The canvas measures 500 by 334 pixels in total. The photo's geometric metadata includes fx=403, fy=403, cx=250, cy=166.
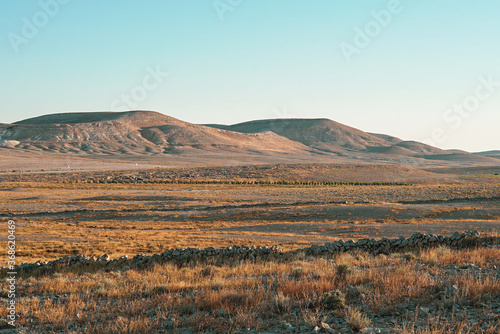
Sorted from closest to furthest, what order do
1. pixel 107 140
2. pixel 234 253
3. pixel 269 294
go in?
1. pixel 269 294
2. pixel 234 253
3. pixel 107 140

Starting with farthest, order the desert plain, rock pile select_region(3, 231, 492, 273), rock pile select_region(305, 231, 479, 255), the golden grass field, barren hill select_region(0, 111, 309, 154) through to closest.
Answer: barren hill select_region(0, 111, 309, 154) → rock pile select_region(305, 231, 479, 255) → rock pile select_region(3, 231, 492, 273) → the desert plain → the golden grass field

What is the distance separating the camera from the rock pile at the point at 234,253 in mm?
13008

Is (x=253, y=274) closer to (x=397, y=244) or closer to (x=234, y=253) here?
(x=234, y=253)

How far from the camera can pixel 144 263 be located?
13289 millimetres

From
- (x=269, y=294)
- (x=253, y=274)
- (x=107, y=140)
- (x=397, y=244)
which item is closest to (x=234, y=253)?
(x=253, y=274)

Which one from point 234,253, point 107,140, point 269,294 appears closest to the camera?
point 269,294

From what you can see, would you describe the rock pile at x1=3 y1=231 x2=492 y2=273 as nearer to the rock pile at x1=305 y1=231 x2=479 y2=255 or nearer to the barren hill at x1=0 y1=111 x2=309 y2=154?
the rock pile at x1=305 y1=231 x2=479 y2=255

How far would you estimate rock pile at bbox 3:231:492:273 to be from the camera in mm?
13008

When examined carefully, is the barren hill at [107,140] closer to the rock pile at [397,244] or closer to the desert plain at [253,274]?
the desert plain at [253,274]

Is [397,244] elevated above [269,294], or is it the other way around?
[269,294]

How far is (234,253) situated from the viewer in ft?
45.8

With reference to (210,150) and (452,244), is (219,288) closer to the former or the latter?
(452,244)

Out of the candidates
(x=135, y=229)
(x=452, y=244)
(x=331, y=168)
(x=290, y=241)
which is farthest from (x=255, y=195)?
(x=331, y=168)

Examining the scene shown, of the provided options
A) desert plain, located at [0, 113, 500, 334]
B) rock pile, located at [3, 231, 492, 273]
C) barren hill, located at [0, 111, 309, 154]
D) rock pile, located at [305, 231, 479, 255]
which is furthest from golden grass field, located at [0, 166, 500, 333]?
barren hill, located at [0, 111, 309, 154]
